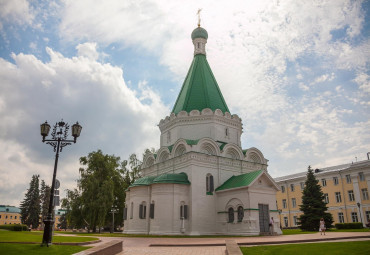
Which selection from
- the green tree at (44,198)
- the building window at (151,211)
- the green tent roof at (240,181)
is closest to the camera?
the green tent roof at (240,181)

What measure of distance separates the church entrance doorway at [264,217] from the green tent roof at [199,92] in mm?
10686

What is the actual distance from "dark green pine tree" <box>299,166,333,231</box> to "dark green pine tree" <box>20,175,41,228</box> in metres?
42.0

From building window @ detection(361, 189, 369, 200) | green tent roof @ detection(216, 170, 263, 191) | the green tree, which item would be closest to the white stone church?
green tent roof @ detection(216, 170, 263, 191)

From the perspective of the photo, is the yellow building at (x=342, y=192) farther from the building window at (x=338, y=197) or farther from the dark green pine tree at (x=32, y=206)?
the dark green pine tree at (x=32, y=206)

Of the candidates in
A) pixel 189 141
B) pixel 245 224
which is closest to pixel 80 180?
pixel 189 141

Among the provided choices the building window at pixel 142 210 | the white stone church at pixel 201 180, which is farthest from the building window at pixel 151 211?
the building window at pixel 142 210

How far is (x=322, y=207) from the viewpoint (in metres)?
28.5

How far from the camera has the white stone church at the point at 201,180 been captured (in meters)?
23.5

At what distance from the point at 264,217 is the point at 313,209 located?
7.84m

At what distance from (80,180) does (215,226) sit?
1610 centimetres

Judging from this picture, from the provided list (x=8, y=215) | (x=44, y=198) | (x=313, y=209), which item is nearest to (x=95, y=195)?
(x=313, y=209)

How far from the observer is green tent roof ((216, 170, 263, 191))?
76.4 feet

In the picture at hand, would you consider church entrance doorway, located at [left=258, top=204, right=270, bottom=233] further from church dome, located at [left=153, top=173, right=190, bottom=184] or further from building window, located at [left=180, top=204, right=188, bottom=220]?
church dome, located at [left=153, top=173, right=190, bottom=184]

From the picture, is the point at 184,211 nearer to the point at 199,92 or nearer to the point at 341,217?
the point at 199,92
